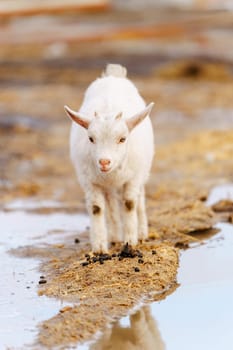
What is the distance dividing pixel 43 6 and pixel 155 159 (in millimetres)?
19030

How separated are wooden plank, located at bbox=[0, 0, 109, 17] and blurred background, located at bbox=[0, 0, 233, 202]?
35mm

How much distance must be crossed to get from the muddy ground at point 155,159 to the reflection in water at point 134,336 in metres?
0.13

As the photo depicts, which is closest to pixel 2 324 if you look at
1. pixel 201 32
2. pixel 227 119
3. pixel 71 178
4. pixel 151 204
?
pixel 151 204

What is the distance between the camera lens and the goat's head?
721cm

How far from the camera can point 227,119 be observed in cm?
1842

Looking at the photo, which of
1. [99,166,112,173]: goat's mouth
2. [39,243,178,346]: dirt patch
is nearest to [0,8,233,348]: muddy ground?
[39,243,178,346]: dirt patch

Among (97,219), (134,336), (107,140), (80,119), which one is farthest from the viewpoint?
(97,219)

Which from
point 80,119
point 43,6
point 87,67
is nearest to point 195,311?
point 80,119

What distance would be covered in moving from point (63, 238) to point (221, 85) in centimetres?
1490

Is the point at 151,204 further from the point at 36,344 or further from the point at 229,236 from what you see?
the point at 36,344

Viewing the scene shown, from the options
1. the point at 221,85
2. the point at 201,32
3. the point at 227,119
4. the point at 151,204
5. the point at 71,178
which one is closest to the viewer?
the point at 151,204

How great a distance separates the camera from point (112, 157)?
7.23 metres

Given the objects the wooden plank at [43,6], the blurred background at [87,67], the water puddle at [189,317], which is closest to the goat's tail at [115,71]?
the water puddle at [189,317]

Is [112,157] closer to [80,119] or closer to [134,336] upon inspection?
[80,119]
